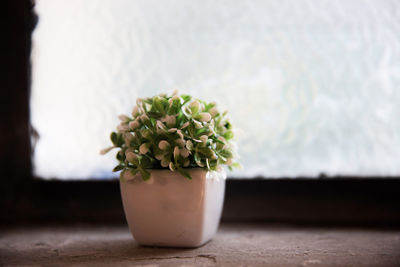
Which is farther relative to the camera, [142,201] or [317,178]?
[317,178]

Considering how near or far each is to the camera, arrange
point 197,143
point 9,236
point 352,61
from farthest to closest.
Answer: point 352,61
point 9,236
point 197,143

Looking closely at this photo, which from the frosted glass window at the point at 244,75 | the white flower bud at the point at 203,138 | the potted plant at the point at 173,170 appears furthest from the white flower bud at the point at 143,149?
the frosted glass window at the point at 244,75

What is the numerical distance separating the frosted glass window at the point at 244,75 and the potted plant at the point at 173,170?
0.91 ft

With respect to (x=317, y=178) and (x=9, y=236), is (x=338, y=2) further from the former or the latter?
(x=9, y=236)

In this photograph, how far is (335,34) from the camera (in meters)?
1.01

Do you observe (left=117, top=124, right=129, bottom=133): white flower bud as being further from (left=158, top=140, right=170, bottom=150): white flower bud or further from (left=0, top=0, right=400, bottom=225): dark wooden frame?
(left=0, top=0, right=400, bottom=225): dark wooden frame

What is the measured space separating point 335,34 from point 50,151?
0.84m

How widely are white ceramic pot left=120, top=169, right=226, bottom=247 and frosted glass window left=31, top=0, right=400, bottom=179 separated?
0.30 meters

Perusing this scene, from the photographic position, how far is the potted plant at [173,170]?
2.42 ft

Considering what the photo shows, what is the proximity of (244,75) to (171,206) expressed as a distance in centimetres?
45

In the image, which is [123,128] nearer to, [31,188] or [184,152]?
[184,152]

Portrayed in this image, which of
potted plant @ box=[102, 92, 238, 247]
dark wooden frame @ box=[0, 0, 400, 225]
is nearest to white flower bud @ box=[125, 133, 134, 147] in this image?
potted plant @ box=[102, 92, 238, 247]

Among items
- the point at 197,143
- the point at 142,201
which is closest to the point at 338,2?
the point at 197,143

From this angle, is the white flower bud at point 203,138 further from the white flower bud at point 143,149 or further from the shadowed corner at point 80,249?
the shadowed corner at point 80,249
